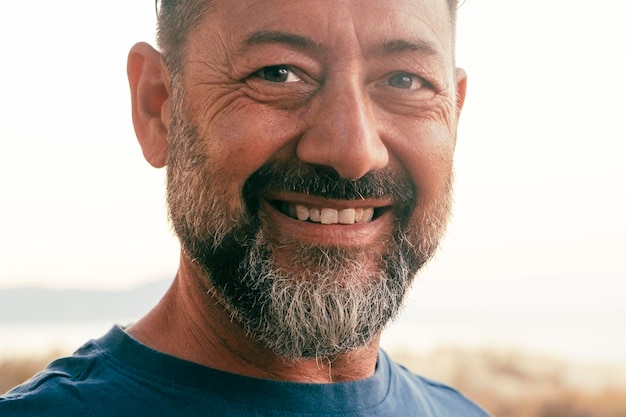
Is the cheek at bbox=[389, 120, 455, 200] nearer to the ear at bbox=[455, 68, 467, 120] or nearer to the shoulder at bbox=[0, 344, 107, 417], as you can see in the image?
the ear at bbox=[455, 68, 467, 120]

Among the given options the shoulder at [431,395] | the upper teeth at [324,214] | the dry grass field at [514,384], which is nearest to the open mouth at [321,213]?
the upper teeth at [324,214]

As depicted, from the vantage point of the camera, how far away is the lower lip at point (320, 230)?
1.83m

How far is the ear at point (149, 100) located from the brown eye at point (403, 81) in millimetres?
601

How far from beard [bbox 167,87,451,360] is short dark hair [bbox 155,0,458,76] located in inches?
6.6

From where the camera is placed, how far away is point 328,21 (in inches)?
71.6

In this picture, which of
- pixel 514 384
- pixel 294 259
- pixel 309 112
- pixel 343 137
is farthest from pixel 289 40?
pixel 514 384

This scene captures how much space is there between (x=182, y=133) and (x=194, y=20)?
11.0 inches

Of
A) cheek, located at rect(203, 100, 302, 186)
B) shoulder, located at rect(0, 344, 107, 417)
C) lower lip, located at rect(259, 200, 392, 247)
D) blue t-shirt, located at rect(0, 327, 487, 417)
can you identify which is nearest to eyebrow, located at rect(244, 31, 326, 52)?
cheek, located at rect(203, 100, 302, 186)

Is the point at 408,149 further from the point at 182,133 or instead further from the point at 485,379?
the point at 485,379

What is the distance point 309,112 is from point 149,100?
1.79 ft

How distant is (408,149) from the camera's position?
1.92 meters

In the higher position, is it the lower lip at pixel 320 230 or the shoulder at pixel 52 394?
the lower lip at pixel 320 230

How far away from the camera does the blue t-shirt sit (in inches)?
71.7

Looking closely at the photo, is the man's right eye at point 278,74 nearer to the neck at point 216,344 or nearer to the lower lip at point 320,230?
Result: the lower lip at point 320,230
